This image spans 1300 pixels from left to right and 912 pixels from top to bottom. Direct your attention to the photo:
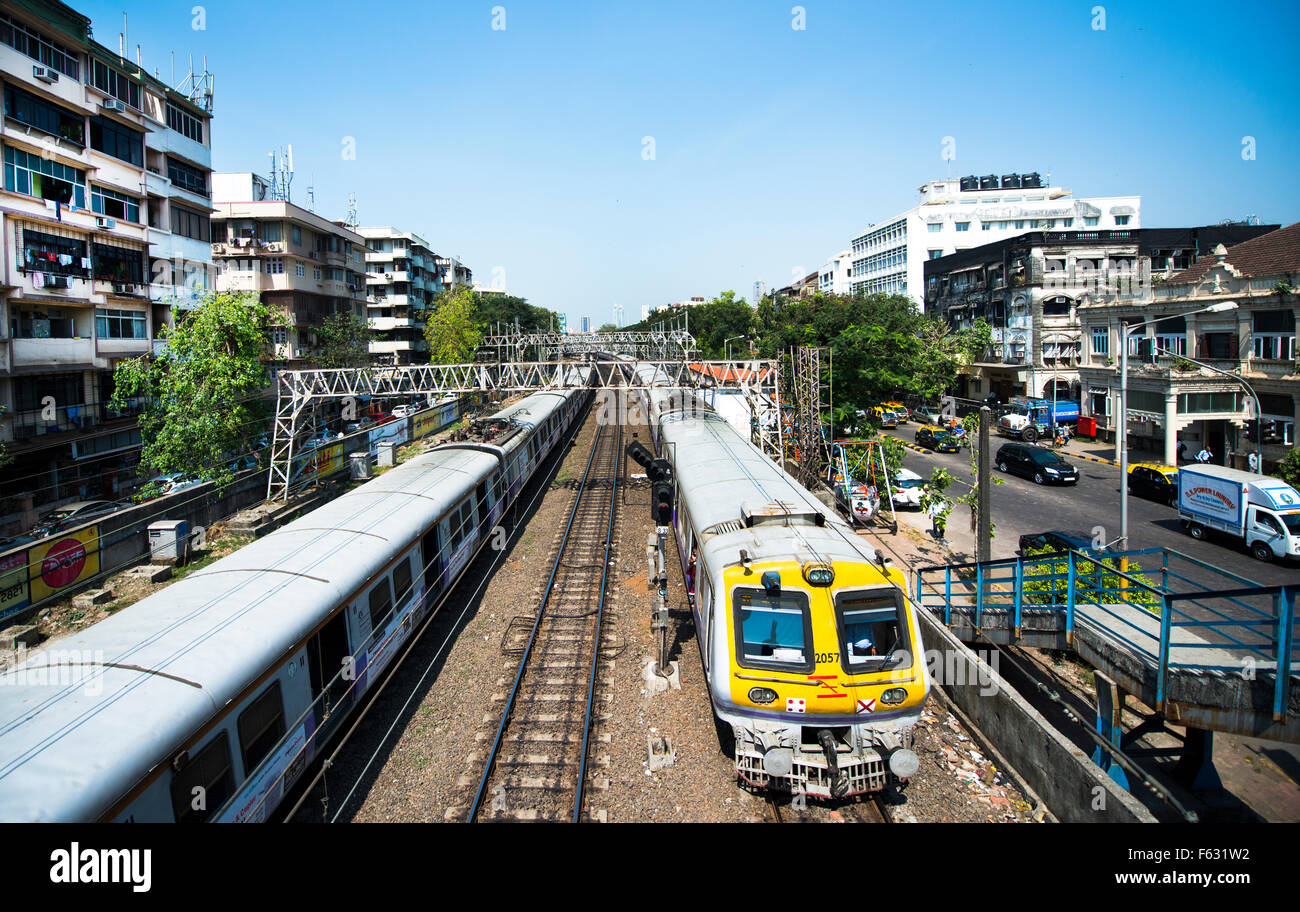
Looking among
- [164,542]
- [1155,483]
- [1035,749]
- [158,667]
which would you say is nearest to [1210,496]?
[1155,483]

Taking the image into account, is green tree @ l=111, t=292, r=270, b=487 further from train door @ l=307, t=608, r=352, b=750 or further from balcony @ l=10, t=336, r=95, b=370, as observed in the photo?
train door @ l=307, t=608, r=352, b=750

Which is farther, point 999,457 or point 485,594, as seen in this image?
point 999,457

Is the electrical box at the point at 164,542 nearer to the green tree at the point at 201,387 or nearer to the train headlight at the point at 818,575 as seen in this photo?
the green tree at the point at 201,387

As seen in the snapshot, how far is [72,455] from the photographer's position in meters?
23.6

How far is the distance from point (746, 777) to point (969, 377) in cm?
4948

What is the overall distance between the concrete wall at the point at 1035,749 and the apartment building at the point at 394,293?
55226 millimetres

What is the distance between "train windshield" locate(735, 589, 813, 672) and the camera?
303 inches

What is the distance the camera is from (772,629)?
25.7 ft

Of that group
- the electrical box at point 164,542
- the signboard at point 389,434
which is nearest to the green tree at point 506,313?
the signboard at point 389,434

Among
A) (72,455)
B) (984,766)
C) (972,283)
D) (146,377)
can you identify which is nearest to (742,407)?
(984,766)

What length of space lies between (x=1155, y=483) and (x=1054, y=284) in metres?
22.9

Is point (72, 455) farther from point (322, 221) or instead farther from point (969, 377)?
point (969, 377)

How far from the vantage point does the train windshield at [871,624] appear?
771cm

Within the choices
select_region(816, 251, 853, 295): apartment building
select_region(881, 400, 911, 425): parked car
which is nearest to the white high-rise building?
select_region(816, 251, 853, 295): apartment building
